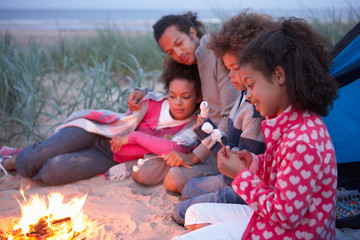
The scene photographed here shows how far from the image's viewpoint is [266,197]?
142cm

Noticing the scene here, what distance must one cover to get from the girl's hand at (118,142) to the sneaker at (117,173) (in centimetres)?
16

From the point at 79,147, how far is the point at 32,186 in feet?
1.69

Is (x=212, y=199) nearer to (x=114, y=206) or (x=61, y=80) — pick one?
(x=114, y=206)

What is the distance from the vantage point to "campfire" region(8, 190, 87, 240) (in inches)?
81.8

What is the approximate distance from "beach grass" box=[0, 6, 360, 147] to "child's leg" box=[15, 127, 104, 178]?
647 millimetres

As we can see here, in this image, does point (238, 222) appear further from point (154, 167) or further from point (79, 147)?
point (79, 147)

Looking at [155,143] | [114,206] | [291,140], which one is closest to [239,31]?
[291,140]

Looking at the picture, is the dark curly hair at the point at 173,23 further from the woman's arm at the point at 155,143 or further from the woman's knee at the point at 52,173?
the woman's knee at the point at 52,173

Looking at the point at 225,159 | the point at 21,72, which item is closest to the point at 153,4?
the point at 21,72

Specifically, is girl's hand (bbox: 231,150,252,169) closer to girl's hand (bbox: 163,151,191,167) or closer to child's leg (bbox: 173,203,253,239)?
child's leg (bbox: 173,203,253,239)

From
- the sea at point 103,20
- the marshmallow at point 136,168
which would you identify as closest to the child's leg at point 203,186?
the marshmallow at point 136,168

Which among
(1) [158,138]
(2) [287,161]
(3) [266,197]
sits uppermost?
(2) [287,161]

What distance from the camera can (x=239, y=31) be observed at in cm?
219

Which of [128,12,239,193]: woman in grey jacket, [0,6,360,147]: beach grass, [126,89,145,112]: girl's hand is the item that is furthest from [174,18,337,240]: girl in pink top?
[0,6,360,147]: beach grass
